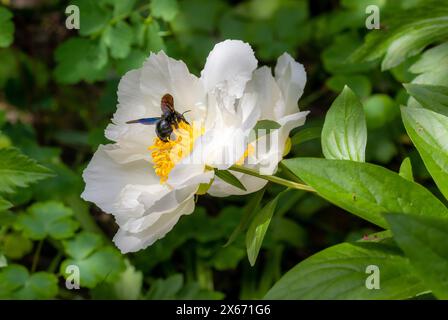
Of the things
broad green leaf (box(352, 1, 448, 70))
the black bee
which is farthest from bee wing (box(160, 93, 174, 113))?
broad green leaf (box(352, 1, 448, 70))

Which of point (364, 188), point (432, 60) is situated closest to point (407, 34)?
point (432, 60)

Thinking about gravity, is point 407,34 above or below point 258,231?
above

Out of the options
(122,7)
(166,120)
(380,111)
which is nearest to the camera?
(166,120)

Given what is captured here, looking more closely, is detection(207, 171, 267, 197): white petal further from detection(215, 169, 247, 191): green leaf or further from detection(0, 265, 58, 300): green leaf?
detection(0, 265, 58, 300): green leaf

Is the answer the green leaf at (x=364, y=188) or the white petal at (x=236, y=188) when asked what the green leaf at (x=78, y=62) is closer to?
the white petal at (x=236, y=188)

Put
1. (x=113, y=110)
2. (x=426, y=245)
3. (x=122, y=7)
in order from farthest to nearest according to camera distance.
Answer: (x=113, y=110), (x=122, y=7), (x=426, y=245)

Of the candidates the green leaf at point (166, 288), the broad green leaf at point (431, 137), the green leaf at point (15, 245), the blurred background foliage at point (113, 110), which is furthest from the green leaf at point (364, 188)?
the green leaf at point (15, 245)

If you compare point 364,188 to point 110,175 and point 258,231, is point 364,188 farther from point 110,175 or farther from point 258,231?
point 110,175
